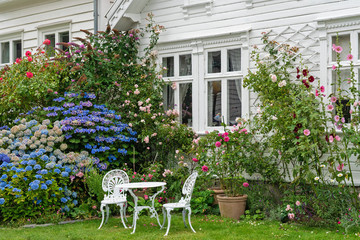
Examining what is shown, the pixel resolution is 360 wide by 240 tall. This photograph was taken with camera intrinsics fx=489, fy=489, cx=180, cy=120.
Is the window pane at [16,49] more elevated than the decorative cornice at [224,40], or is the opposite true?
the window pane at [16,49]

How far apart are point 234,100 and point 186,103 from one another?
1.25 metres

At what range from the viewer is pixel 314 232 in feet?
24.1

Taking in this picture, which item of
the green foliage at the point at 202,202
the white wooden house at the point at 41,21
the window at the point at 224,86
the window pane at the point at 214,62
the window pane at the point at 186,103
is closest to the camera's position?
the green foliage at the point at 202,202

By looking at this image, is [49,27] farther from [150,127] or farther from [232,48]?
[232,48]

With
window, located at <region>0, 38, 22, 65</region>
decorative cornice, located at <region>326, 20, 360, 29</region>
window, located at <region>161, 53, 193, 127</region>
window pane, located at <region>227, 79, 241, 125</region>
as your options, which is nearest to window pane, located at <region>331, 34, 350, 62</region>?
decorative cornice, located at <region>326, 20, 360, 29</region>

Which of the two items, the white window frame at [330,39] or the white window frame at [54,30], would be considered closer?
the white window frame at [330,39]

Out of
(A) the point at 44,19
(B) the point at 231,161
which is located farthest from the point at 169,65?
(A) the point at 44,19

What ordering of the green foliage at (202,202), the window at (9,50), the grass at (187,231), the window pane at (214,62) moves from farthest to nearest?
the window at (9,50), the window pane at (214,62), the green foliage at (202,202), the grass at (187,231)

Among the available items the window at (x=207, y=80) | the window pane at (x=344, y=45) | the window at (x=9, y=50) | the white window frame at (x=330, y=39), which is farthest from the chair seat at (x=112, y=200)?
the window at (x=9, y=50)

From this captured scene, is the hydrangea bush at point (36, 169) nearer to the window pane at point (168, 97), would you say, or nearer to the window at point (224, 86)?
the window pane at point (168, 97)

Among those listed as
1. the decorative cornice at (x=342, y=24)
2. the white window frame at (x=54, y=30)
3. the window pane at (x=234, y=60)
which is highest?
the white window frame at (x=54, y=30)

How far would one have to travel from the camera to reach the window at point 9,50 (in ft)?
47.0

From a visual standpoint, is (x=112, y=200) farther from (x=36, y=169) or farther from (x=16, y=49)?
(x=16, y=49)

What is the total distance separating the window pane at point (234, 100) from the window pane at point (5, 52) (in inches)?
303
